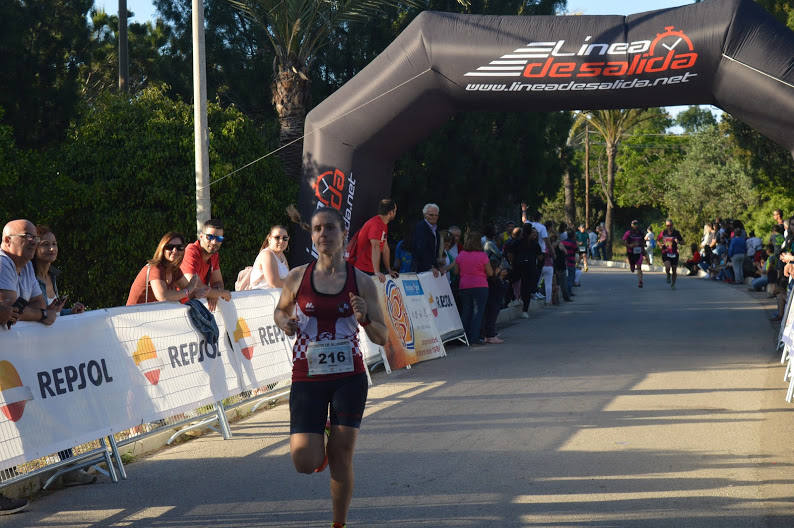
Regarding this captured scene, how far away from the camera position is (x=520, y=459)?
284 inches

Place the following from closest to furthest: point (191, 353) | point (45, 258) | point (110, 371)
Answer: point (110, 371)
point (45, 258)
point (191, 353)

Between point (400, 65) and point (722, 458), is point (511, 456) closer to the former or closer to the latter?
point (722, 458)

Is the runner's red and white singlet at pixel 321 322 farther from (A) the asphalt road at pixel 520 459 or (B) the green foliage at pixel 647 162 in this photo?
(B) the green foliage at pixel 647 162

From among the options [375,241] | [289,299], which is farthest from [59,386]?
[375,241]

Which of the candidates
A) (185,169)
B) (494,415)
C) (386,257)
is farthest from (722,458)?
(185,169)

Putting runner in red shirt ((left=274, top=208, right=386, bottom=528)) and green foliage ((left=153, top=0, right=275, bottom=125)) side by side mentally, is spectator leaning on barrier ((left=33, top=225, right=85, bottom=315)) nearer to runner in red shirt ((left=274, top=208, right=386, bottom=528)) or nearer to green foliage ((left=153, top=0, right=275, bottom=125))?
runner in red shirt ((left=274, top=208, right=386, bottom=528))

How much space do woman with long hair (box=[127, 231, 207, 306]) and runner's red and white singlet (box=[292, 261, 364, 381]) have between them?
350 centimetres

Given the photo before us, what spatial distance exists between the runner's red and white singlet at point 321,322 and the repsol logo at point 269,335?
174 inches

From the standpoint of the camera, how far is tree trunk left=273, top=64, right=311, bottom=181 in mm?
19031

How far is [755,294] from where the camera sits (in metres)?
24.7

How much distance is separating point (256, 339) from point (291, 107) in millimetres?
10393

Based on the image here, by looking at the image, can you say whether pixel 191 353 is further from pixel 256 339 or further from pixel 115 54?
pixel 115 54

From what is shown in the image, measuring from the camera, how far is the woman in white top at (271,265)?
10.6 m

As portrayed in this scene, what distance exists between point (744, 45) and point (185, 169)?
377 inches
